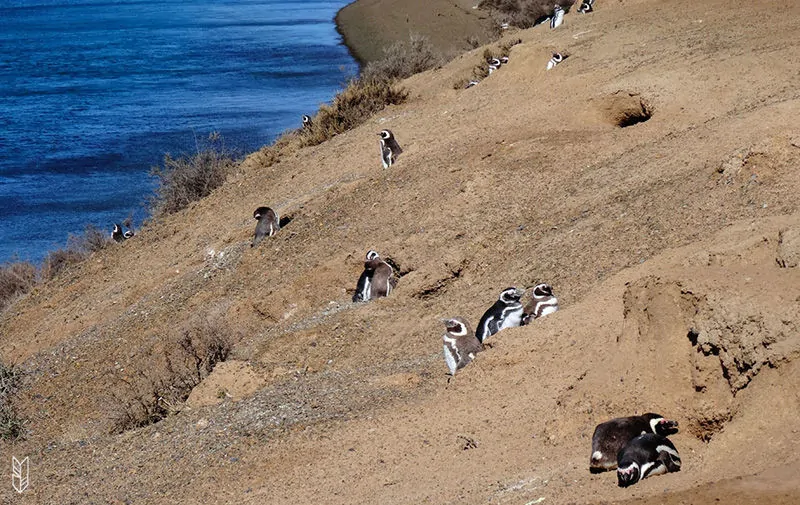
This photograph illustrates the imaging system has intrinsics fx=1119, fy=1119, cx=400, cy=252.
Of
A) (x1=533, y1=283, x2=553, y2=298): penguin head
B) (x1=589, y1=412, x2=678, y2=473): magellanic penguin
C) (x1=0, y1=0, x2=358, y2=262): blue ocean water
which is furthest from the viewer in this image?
(x1=0, y1=0, x2=358, y2=262): blue ocean water

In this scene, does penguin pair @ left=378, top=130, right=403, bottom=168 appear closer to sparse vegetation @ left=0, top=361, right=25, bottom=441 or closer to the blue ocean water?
sparse vegetation @ left=0, top=361, right=25, bottom=441

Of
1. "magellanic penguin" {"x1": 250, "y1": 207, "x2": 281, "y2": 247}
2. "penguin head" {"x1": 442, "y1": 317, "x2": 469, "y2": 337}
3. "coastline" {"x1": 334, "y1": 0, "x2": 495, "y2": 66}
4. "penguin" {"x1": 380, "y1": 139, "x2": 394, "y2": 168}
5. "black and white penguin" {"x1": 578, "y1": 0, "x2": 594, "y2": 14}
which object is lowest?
"penguin head" {"x1": 442, "y1": 317, "x2": 469, "y2": 337}

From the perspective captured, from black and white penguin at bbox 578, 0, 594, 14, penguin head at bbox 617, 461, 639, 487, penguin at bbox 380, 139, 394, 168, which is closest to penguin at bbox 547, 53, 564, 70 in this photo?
penguin at bbox 380, 139, 394, 168

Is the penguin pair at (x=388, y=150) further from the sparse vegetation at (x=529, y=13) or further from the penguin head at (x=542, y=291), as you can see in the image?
the sparse vegetation at (x=529, y=13)

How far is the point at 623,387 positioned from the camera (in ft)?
28.0

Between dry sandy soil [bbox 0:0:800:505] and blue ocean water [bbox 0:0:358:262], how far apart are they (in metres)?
7.97

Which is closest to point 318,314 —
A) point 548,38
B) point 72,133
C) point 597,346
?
A: point 597,346

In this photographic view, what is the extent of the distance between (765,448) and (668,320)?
1.55 meters

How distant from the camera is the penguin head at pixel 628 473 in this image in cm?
714

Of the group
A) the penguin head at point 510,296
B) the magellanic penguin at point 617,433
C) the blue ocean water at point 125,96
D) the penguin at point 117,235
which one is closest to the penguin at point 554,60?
the penguin at point 117,235

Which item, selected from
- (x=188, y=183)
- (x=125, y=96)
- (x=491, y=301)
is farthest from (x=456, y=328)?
(x=125, y=96)

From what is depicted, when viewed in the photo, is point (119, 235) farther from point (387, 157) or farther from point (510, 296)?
point (510, 296)

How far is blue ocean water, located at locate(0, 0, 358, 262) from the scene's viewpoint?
30.2 metres

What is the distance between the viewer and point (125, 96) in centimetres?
4216
